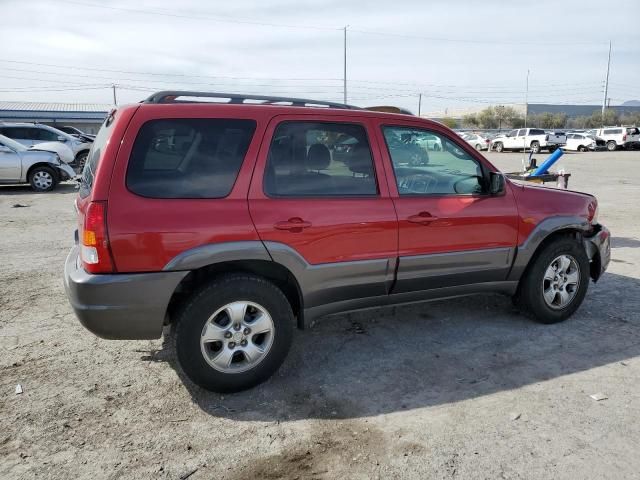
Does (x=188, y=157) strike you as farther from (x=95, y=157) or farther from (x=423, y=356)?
(x=423, y=356)

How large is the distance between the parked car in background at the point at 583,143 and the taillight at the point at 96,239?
41675 mm

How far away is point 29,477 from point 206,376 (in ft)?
3.53

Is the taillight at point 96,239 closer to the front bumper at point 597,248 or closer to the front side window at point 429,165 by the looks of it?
the front side window at point 429,165

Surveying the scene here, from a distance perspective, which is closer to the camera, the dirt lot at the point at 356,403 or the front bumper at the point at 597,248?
the dirt lot at the point at 356,403

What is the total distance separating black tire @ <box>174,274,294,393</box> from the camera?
10.4 ft

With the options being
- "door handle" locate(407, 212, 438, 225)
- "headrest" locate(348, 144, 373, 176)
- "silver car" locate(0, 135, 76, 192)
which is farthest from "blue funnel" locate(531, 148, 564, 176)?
"silver car" locate(0, 135, 76, 192)

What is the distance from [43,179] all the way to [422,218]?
12.8m

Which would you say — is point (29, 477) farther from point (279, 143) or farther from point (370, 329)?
point (370, 329)

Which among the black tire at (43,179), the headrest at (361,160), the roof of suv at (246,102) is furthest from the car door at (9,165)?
the headrest at (361,160)

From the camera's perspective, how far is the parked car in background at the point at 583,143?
37.9 meters

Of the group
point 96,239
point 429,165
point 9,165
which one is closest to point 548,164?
point 429,165

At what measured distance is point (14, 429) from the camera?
9.73 ft

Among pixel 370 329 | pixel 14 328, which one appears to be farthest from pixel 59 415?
pixel 370 329

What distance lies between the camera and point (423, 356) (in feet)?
12.9
